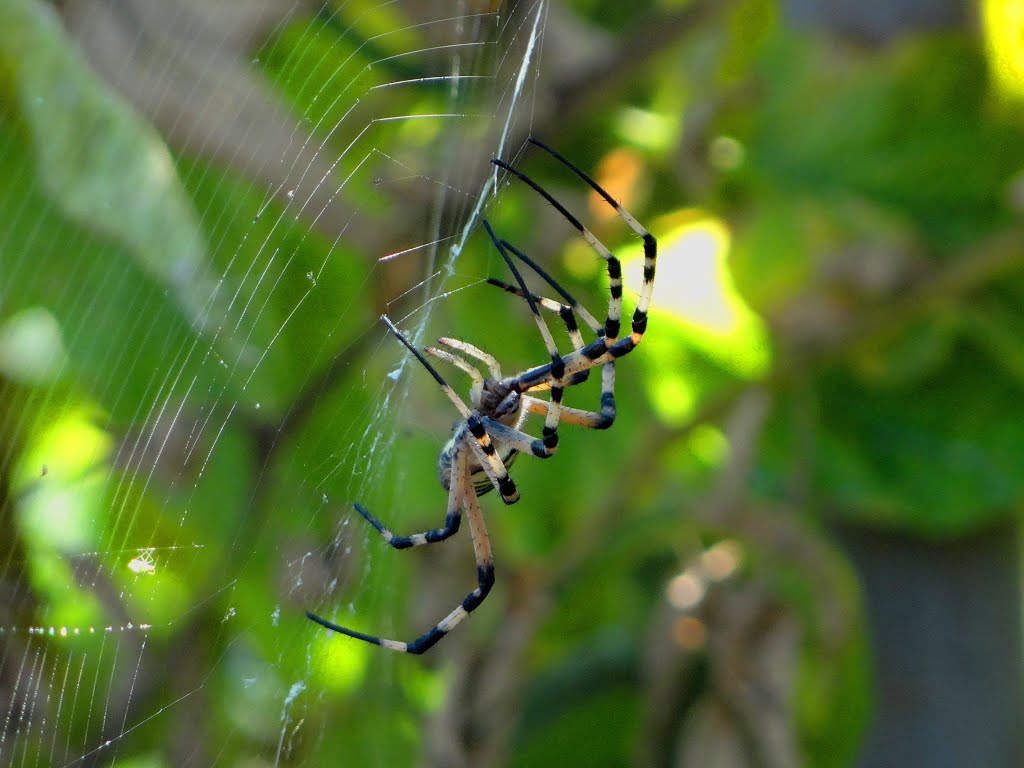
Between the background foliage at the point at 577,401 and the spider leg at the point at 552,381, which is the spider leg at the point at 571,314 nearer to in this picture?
the spider leg at the point at 552,381

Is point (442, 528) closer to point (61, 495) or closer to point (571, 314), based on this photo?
point (571, 314)

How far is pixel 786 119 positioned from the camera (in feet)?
10.3

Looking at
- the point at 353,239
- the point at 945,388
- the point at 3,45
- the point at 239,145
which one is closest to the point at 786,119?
the point at 945,388

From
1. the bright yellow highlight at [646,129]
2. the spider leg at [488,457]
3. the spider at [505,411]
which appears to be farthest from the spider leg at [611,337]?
the bright yellow highlight at [646,129]

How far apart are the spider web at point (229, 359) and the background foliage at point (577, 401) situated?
0.04ft

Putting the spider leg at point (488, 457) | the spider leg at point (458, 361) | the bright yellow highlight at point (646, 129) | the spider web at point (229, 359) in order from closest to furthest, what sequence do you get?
the spider web at point (229, 359) < the spider leg at point (458, 361) < the spider leg at point (488, 457) < the bright yellow highlight at point (646, 129)

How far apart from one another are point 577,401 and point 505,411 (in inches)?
19.7

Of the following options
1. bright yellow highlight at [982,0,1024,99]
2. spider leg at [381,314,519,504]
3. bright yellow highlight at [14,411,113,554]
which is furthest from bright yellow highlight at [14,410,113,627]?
bright yellow highlight at [982,0,1024,99]

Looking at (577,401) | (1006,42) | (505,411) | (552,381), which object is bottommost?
(577,401)

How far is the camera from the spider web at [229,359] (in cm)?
164

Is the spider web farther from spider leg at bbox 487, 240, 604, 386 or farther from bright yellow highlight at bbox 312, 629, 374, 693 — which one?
spider leg at bbox 487, 240, 604, 386

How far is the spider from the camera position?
7.54ft

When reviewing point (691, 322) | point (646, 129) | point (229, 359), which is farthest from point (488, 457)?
point (646, 129)

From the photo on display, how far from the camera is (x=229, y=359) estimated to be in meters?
1.90
